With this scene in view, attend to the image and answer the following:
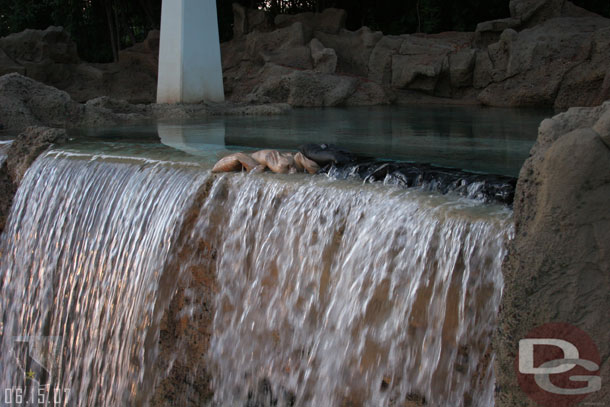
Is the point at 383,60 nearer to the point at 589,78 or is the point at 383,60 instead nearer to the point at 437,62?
the point at 437,62

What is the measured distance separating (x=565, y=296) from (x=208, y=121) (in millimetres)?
7389

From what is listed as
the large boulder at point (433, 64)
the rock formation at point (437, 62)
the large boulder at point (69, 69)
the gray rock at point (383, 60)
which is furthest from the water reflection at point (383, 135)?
the large boulder at point (69, 69)

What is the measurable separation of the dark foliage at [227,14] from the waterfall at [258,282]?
1480cm

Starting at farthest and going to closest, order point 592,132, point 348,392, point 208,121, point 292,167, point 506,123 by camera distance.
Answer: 1. point 208,121
2. point 506,123
3. point 292,167
4. point 348,392
5. point 592,132

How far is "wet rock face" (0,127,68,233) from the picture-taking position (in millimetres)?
5832

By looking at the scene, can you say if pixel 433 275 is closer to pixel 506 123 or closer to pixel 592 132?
pixel 592 132

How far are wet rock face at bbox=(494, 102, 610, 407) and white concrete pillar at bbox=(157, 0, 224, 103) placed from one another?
9814mm

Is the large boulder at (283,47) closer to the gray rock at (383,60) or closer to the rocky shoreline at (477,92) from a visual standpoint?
the rocky shoreline at (477,92)

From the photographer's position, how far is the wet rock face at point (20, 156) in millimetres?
5832

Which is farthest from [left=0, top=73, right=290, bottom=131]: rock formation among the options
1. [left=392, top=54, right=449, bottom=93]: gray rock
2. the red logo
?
the red logo

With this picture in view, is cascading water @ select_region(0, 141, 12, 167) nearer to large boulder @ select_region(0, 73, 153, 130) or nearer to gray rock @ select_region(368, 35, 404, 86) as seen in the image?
large boulder @ select_region(0, 73, 153, 130)

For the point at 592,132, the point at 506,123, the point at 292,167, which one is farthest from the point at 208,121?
the point at 592,132

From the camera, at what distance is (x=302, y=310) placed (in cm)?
361

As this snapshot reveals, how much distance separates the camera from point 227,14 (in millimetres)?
21016
